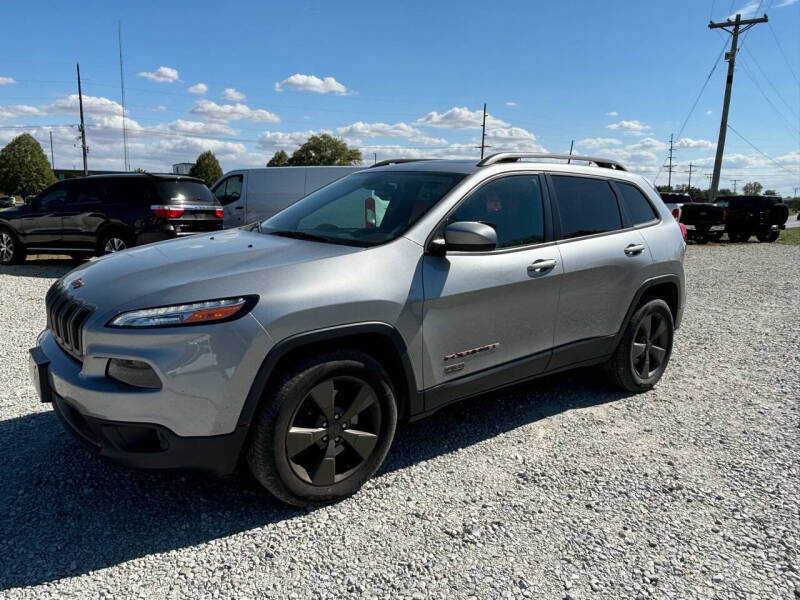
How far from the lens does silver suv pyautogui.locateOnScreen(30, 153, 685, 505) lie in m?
2.50

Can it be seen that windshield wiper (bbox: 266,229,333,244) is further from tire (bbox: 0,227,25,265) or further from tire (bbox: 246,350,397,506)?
tire (bbox: 0,227,25,265)

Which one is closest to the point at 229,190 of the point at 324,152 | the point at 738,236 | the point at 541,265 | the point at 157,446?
the point at 541,265

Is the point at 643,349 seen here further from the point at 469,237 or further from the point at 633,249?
the point at 469,237

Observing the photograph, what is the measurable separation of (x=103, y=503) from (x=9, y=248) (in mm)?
10709

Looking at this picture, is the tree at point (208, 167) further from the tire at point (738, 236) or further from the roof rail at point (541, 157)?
the roof rail at point (541, 157)

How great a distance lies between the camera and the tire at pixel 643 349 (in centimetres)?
438

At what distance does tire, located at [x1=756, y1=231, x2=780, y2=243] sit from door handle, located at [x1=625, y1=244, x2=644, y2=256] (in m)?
21.0

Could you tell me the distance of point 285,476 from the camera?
271cm

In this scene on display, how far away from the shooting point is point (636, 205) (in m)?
4.51

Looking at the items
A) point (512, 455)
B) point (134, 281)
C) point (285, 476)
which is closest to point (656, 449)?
point (512, 455)

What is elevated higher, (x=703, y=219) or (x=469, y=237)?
(x=469, y=237)

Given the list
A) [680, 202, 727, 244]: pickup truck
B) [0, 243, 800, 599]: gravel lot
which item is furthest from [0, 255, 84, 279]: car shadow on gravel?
[680, 202, 727, 244]: pickup truck

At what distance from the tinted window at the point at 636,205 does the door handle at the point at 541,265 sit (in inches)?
45.8

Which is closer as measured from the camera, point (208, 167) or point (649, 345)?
point (649, 345)
